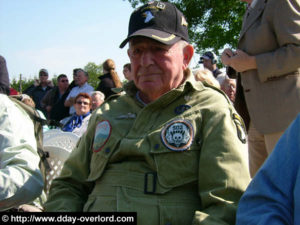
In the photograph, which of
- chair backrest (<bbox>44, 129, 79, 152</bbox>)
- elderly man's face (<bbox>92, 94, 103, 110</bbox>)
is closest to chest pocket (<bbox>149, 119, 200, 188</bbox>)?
chair backrest (<bbox>44, 129, 79, 152</bbox>)

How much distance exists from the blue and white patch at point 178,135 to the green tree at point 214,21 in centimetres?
1372

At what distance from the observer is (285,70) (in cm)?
315

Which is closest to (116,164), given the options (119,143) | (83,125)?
(119,143)

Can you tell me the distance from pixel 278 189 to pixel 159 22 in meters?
1.41

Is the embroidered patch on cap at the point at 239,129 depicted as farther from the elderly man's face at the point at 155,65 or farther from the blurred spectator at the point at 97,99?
the blurred spectator at the point at 97,99

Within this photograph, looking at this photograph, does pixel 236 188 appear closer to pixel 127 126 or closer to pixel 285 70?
pixel 127 126

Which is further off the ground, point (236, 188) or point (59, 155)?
point (236, 188)

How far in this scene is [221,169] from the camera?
200 cm

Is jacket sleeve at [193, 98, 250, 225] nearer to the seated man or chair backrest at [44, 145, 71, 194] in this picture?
the seated man

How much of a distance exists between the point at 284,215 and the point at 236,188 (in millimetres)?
551

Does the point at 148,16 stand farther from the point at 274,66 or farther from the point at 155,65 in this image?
the point at 274,66

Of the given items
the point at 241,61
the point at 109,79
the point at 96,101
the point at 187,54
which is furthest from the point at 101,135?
the point at 109,79

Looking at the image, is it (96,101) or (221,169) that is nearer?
(221,169)

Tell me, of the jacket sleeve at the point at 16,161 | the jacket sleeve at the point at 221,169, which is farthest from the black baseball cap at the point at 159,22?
the jacket sleeve at the point at 16,161
